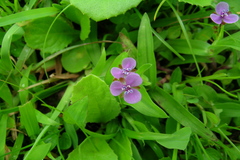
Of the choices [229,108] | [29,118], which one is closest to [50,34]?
[29,118]

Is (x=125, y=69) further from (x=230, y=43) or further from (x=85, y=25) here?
(x=230, y=43)

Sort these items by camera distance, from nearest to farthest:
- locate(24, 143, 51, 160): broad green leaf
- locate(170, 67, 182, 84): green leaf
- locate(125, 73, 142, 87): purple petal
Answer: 1. locate(125, 73, 142, 87): purple petal
2. locate(24, 143, 51, 160): broad green leaf
3. locate(170, 67, 182, 84): green leaf

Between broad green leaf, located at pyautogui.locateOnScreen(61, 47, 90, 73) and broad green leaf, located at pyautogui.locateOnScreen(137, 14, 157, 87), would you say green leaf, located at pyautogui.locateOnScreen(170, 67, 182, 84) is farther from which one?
broad green leaf, located at pyautogui.locateOnScreen(61, 47, 90, 73)

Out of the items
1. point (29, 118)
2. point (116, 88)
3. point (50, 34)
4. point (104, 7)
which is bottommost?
point (29, 118)

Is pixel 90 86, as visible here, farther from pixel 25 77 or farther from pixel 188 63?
pixel 188 63

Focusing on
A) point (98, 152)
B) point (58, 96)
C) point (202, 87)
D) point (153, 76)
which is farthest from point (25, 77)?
point (202, 87)

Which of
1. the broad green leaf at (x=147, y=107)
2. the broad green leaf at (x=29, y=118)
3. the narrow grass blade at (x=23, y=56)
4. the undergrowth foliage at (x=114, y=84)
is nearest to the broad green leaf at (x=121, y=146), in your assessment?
the undergrowth foliage at (x=114, y=84)

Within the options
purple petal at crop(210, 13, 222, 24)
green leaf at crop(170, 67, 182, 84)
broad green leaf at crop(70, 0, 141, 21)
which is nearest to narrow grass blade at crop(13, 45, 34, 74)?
broad green leaf at crop(70, 0, 141, 21)
